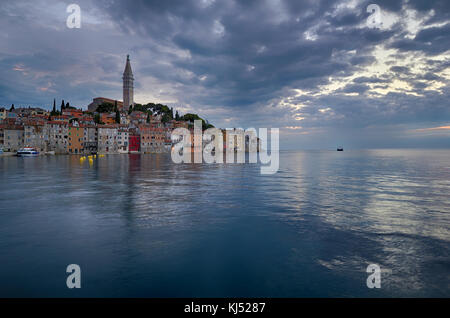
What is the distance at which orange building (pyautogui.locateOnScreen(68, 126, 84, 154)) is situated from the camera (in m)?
93.3

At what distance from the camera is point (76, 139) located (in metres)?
95.0

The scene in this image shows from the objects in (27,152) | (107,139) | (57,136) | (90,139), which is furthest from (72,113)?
(27,152)

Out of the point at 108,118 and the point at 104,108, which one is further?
the point at 104,108

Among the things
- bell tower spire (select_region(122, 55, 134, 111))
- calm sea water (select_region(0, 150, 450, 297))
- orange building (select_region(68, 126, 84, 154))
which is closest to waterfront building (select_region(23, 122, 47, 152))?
orange building (select_region(68, 126, 84, 154))

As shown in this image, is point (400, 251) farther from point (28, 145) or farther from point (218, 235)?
point (28, 145)

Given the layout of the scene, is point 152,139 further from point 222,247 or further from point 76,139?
point 222,247

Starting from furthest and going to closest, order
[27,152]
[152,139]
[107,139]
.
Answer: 1. [152,139]
2. [107,139]
3. [27,152]

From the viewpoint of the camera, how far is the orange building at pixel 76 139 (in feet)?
306

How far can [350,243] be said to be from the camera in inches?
366

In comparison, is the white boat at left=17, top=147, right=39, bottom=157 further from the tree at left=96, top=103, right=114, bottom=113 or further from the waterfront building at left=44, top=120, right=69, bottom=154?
the tree at left=96, top=103, right=114, bottom=113
